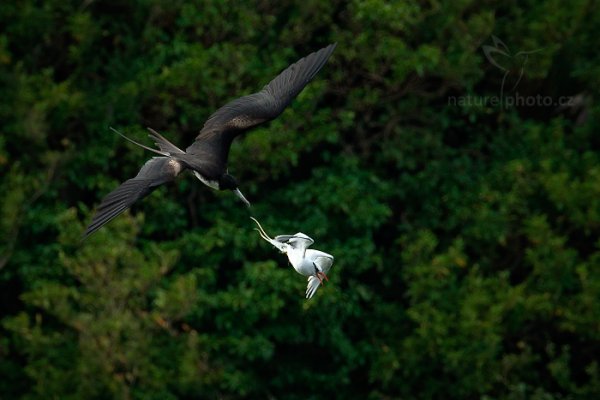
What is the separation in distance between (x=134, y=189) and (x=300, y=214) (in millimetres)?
5610

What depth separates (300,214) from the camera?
15461mm

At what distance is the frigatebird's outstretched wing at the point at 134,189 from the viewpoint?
383 inches

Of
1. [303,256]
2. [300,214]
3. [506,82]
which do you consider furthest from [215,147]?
[506,82]

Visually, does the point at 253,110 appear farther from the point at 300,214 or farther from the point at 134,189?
the point at 300,214

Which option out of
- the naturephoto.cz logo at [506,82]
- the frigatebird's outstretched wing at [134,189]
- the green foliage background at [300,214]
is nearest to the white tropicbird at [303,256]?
the frigatebird's outstretched wing at [134,189]

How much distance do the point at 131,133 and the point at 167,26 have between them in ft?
4.53

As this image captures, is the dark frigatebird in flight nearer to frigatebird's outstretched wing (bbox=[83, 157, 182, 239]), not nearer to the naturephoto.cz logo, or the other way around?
frigatebird's outstretched wing (bbox=[83, 157, 182, 239])

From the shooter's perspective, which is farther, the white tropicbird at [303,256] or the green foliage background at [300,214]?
the green foliage background at [300,214]

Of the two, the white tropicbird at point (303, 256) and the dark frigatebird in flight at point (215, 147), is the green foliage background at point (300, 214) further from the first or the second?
the white tropicbird at point (303, 256)

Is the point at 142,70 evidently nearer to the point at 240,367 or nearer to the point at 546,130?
the point at 240,367

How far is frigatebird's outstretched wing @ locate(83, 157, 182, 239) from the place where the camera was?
972cm

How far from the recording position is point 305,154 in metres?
16.2

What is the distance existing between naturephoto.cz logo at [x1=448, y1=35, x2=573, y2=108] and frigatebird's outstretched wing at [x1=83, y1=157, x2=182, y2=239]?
6.81 meters

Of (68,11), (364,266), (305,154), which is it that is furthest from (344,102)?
(68,11)
